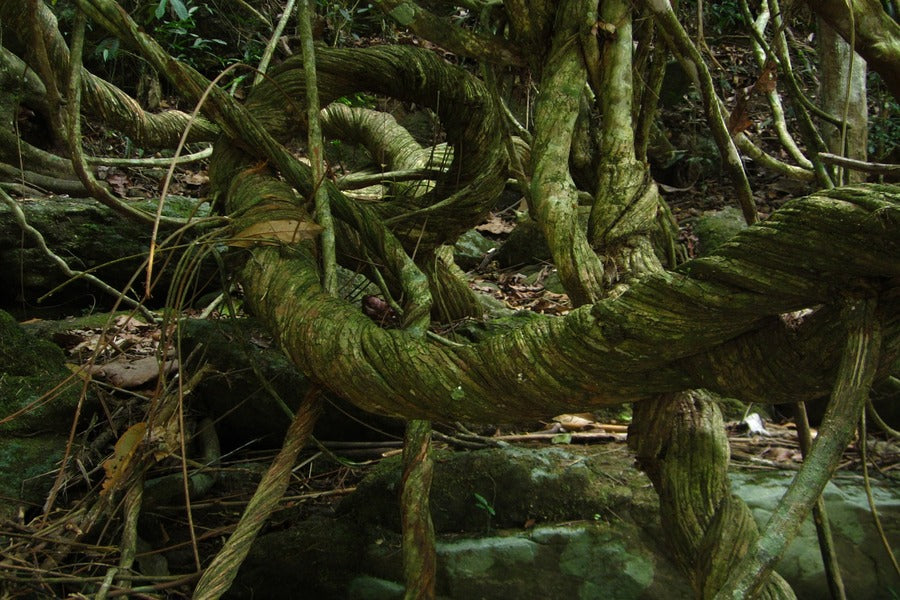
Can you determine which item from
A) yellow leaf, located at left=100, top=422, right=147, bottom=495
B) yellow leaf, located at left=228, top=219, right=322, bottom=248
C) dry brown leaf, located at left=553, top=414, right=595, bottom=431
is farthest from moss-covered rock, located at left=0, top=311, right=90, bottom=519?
dry brown leaf, located at left=553, top=414, right=595, bottom=431

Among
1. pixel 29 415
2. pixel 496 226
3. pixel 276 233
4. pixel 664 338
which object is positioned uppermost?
pixel 664 338

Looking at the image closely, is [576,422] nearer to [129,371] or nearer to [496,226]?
[129,371]

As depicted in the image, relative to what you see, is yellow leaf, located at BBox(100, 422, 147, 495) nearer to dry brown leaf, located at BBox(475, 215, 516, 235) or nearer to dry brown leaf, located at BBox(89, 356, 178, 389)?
dry brown leaf, located at BBox(89, 356, 178, 389)

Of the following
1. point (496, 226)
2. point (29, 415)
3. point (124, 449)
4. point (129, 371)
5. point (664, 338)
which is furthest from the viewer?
point (496, 226)

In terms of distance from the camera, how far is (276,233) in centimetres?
194

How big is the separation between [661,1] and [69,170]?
3020 millimetres

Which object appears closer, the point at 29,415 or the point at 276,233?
the point at 276,233

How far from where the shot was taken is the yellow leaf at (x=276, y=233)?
191 centimetres

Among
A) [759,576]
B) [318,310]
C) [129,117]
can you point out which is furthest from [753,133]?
[759,576]

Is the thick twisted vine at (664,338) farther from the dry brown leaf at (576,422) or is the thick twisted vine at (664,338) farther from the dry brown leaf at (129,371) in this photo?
the dry brown leaf at (576,422)

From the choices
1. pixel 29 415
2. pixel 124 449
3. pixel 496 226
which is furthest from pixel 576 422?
pixel 496 226

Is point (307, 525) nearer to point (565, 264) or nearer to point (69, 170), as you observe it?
point (565, 264)

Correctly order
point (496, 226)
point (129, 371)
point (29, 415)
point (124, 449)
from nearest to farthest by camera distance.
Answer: point (124, 449)
point (29, 415)
point (129, 371)
point (496, 226)

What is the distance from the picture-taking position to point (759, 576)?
3.41 feet
